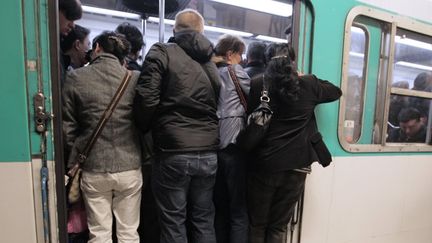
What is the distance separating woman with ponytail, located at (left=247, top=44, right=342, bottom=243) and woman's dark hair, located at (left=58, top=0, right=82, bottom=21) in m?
1.10

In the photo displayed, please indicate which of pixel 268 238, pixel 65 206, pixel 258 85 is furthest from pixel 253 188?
pixel 65 206

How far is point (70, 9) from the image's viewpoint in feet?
5.24

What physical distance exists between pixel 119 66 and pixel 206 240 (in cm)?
111

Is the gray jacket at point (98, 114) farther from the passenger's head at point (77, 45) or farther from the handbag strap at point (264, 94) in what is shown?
the handbag strap at point (264, 94)

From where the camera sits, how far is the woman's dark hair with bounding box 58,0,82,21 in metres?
1.57

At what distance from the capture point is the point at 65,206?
140cm

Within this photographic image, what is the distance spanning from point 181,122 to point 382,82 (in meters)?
1.67

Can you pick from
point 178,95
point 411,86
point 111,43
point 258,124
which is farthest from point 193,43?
point 411,86

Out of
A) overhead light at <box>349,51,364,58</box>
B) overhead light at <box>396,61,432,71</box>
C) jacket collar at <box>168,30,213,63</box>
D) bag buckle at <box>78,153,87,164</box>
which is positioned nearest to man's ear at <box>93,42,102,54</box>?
jacket collar at <box>168,30,213,63</box>

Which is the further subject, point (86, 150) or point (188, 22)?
point (188, 22)

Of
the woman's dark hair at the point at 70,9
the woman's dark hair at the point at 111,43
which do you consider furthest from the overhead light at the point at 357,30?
the woman's dark hair at the point at 70,9

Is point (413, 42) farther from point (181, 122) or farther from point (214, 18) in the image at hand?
point (181, 122)

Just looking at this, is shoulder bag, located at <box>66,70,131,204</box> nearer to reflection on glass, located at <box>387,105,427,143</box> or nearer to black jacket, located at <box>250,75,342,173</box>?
black jacket, located at <box>250,75,342,173</box>

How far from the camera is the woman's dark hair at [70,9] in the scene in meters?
1.57
